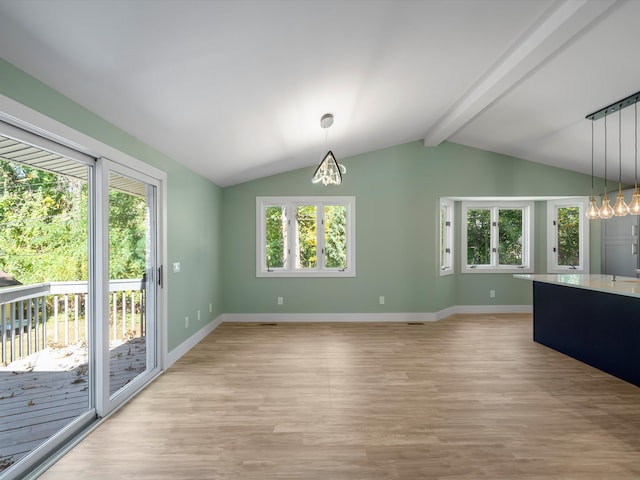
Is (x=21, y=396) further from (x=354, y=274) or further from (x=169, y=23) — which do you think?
(x=354, y=274)

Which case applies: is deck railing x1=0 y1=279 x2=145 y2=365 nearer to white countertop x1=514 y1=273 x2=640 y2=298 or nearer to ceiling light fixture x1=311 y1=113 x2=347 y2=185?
ceiling light fixture x1=311 y1=113 x2=347 y2=185

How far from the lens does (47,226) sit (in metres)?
2.23

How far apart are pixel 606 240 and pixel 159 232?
7000 mm

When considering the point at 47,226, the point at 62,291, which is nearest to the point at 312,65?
the point at 47,226

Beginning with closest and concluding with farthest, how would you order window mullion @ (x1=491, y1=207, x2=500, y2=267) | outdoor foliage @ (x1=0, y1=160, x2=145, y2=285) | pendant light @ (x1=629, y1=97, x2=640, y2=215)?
outdoor foliage @ (x1=0, y1=160, x2=145, y2=285) < pendant light @ (x1=629, y1=97, x2=640, y2=215) < window mullion @ (x1=491, y1=207, x2=500, y2=267)

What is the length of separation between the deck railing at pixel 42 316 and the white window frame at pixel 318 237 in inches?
113

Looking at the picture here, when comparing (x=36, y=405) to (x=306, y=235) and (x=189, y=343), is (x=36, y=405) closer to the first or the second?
(x=189, y=343)

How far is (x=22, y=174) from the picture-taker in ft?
6.61

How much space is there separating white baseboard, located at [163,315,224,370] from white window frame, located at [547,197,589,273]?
600 cm

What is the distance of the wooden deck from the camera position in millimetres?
2127

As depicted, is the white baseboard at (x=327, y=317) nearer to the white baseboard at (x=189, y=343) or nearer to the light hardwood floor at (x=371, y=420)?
the white baseboard at (x=189, y=343)

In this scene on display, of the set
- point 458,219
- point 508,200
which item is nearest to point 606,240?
point 508,200

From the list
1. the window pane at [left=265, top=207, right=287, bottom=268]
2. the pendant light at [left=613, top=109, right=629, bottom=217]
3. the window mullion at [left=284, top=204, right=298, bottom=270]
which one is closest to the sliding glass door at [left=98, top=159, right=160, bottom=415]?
the window pane at [left=265, top=207, right=287, bottom=268]

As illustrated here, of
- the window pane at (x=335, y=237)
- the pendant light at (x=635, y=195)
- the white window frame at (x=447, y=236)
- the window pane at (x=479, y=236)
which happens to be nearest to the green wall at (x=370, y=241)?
the window pane at (x=335, y=237)
